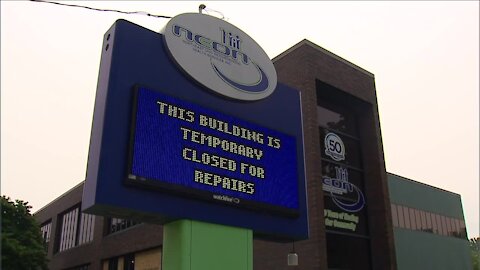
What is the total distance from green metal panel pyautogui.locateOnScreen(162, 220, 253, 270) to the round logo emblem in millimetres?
10583

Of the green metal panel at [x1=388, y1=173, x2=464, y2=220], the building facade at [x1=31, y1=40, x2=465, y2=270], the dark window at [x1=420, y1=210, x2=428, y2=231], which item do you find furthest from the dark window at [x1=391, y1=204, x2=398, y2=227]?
the dark window at [x1=420, y1=210, x2=428, y2=231]

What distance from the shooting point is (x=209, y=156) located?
12.5 meters

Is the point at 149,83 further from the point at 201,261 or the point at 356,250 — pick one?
the point at 356,250

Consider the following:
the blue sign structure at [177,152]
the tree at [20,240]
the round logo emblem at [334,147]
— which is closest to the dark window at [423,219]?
the round logo emblem at [334,147]

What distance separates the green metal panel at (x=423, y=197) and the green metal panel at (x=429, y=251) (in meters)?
2.02

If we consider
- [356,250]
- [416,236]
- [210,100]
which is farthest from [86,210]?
[416,236]

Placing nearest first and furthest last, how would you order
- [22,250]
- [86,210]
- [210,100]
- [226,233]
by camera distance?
[86,210], [226,233], [210,100], [22,250]

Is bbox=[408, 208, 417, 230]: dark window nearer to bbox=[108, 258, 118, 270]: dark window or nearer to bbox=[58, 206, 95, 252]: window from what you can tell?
bbox=[108, 258, 118, 270]: dark window

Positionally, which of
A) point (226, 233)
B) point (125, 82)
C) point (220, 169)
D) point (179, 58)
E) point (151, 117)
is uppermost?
point (179, 58)

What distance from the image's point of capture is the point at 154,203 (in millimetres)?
11227

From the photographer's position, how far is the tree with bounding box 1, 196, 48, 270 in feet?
87.1

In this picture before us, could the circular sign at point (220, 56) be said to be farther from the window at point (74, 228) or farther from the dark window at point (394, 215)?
the window at point (74, 228)

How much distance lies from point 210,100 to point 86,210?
4.48m

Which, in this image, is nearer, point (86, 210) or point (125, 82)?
point (86, 210)
